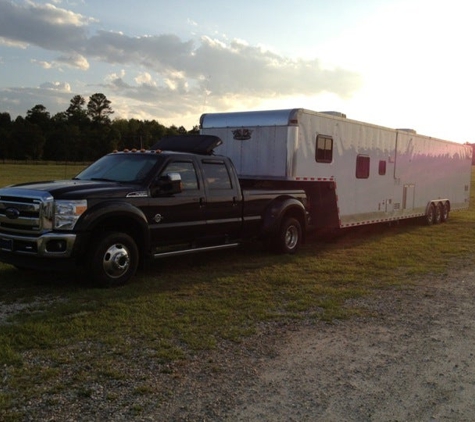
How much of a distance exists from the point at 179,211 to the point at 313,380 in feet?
14.2

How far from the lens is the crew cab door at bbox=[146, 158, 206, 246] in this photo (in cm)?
804

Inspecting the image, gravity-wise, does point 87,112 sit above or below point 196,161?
above

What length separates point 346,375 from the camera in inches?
Answer: 185

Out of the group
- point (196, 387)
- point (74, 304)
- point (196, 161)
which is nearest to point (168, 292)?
point (74, 304)

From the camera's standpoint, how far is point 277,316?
6.39m

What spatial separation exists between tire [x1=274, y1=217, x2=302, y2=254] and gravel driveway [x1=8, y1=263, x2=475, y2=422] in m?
4.12

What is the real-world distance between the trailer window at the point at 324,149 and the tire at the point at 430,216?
22.2 ft

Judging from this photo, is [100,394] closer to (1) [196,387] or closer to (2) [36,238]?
(1) [196,387]

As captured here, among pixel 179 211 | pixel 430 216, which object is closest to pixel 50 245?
pixel 179 211

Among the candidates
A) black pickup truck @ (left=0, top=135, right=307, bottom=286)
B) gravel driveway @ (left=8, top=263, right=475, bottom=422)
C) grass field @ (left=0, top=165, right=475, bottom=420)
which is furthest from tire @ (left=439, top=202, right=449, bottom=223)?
gravel driveway @ (left=8, top=263, right=475, bottom=422)

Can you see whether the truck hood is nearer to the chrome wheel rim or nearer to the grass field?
the chrome wheel rim

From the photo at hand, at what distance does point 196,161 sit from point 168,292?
249 centimetres

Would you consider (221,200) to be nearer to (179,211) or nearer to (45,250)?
(179,211)

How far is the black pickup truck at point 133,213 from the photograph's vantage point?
23.2 ft
